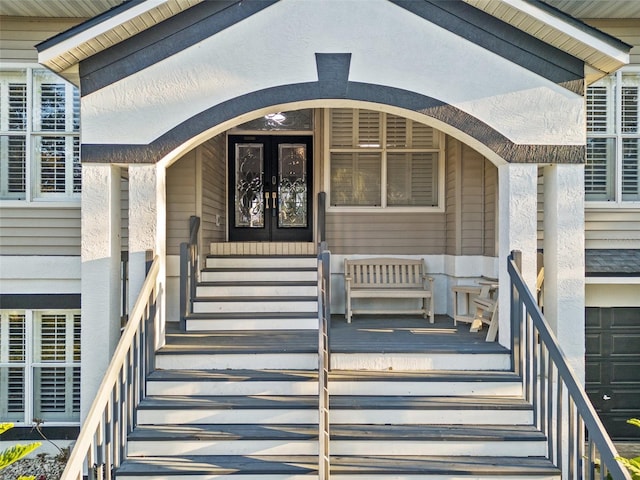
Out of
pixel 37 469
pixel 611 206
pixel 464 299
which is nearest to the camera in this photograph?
pixel 37 469

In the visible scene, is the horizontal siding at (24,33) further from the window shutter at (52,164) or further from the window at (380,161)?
the window at (380,161)

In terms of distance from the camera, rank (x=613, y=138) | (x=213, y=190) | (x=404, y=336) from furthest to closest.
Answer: (x=213, y=190) → (x=613, y=138) → (x=404, y=336)

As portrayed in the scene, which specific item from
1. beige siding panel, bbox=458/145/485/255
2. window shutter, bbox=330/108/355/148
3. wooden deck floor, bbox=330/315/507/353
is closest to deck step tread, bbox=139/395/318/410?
wooden deck floor, bbox=330/315/507/353

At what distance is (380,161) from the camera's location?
6680 millimetres

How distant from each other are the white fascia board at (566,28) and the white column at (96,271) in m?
3.73

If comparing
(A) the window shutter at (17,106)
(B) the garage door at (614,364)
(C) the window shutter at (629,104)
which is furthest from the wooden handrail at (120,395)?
(C) the window shutter at (629,104)

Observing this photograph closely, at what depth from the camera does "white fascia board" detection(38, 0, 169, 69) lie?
396 centimetres

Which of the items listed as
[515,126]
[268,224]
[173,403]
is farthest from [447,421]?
[268,224]

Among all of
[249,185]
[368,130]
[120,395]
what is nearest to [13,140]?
[249,185]

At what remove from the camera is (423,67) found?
4.33 metres

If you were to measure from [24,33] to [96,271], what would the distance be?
10.3 ft

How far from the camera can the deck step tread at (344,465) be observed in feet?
11.7

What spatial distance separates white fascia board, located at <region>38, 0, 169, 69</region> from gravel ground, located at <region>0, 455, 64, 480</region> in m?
4.09

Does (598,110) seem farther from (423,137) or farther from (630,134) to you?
(423,137)
